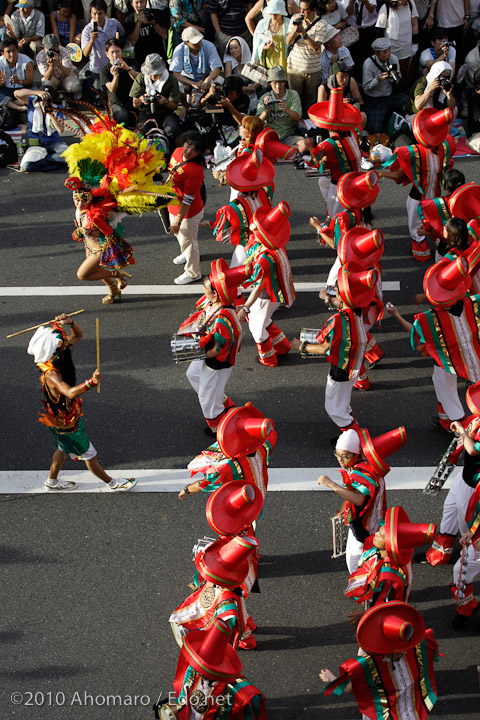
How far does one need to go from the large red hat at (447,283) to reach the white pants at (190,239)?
10.2ft

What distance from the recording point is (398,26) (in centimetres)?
1251

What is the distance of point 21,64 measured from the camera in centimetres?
1255

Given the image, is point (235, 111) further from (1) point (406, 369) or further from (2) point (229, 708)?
(2) point (229, 708)

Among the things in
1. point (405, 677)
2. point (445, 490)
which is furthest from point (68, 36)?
point (405, 677)

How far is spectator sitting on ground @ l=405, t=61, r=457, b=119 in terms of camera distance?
1084 cm

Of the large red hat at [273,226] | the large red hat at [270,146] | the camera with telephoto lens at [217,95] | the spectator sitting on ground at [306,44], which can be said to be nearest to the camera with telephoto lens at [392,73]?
the spectator sitting on ground at [306,44]

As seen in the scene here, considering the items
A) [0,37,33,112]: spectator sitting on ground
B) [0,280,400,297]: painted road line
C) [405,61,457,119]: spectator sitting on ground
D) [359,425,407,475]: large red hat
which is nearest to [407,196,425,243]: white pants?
[0,280,400,297]: painted road line

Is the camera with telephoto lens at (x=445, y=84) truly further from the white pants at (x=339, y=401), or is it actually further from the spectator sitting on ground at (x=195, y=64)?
the white pants at (x=339, y=401)

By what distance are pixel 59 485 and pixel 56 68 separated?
728 centimetres

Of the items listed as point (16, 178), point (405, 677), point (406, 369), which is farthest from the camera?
point (16, 178)

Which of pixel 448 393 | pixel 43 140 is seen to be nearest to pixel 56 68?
pixel 43 140

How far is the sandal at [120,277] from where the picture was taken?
29.7 ft

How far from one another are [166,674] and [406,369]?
3894 millimetres

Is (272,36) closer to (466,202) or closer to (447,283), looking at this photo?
(466,202)
